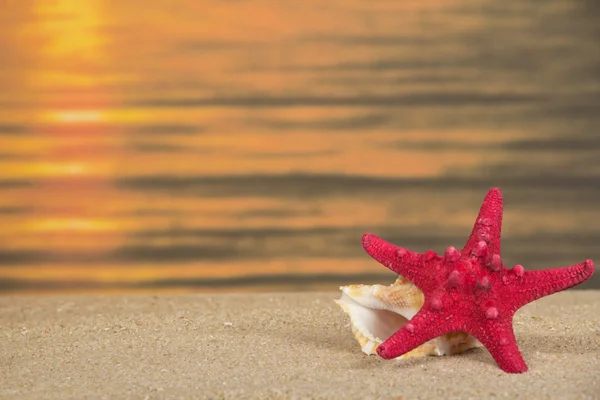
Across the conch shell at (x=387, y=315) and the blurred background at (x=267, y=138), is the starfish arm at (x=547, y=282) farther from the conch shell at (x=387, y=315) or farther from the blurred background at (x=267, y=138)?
the blurred background at (x=267, y=138)

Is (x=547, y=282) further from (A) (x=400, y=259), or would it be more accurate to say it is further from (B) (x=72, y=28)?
(B) (x=72, y=28)

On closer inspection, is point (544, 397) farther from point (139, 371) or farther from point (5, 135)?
point (5, 135)

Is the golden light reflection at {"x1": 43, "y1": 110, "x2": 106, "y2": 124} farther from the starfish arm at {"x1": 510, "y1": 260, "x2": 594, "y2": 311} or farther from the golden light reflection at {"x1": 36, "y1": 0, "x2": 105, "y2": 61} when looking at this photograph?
the starfish arm at {"x1": 510, "y1": 260, "x2": 594, "y2": 311}

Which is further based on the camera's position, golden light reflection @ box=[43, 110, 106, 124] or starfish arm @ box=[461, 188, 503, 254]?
golden light reflection @ box=[43, 110, 106, 124]

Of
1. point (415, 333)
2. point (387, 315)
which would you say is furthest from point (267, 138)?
point (415, 333)

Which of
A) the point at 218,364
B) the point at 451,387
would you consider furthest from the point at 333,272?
the point at 451,387

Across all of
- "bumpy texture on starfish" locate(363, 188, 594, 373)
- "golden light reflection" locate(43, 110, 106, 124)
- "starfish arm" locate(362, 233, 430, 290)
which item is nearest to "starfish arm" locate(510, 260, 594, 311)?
"bumpy texture on starfish" locate(363, 188, 594, 373)
